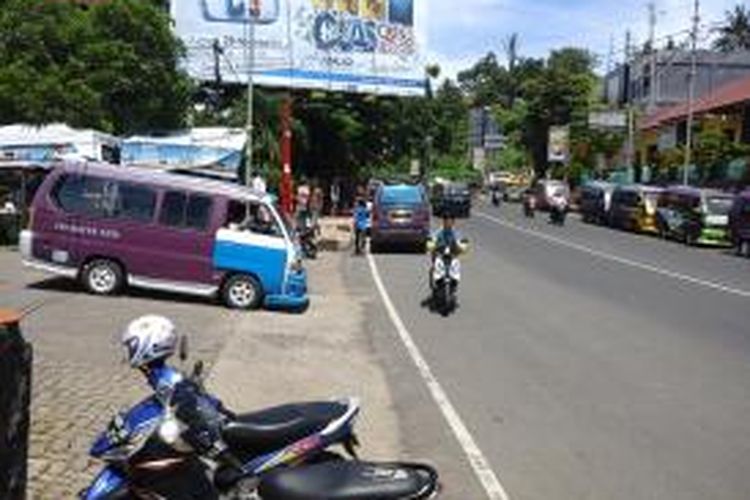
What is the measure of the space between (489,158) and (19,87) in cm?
11369

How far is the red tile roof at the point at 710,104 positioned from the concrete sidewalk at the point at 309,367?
4699 cm

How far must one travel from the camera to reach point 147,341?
6.30 meters

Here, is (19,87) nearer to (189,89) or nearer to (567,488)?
(189,89)

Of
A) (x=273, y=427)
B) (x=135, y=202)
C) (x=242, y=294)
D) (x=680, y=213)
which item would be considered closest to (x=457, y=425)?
(x=273, y=427)

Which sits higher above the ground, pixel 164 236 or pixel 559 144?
pixel 559 144

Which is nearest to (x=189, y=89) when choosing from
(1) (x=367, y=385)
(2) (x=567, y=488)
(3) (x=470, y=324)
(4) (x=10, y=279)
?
(4) (x=10, y=279)

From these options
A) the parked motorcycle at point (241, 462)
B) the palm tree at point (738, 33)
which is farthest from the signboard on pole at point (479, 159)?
the parked motorcycle at point (241, 462)

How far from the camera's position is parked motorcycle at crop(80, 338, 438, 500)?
222 inches

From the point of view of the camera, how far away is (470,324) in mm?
20297

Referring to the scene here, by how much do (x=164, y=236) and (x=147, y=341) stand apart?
16.0 metres

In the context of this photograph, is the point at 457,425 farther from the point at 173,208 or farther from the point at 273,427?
the point at 173,208

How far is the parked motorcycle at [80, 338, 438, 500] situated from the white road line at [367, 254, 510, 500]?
2.96 m

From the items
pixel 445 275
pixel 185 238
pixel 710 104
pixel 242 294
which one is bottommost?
pixel 242 294

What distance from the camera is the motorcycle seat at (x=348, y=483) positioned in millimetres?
5551
